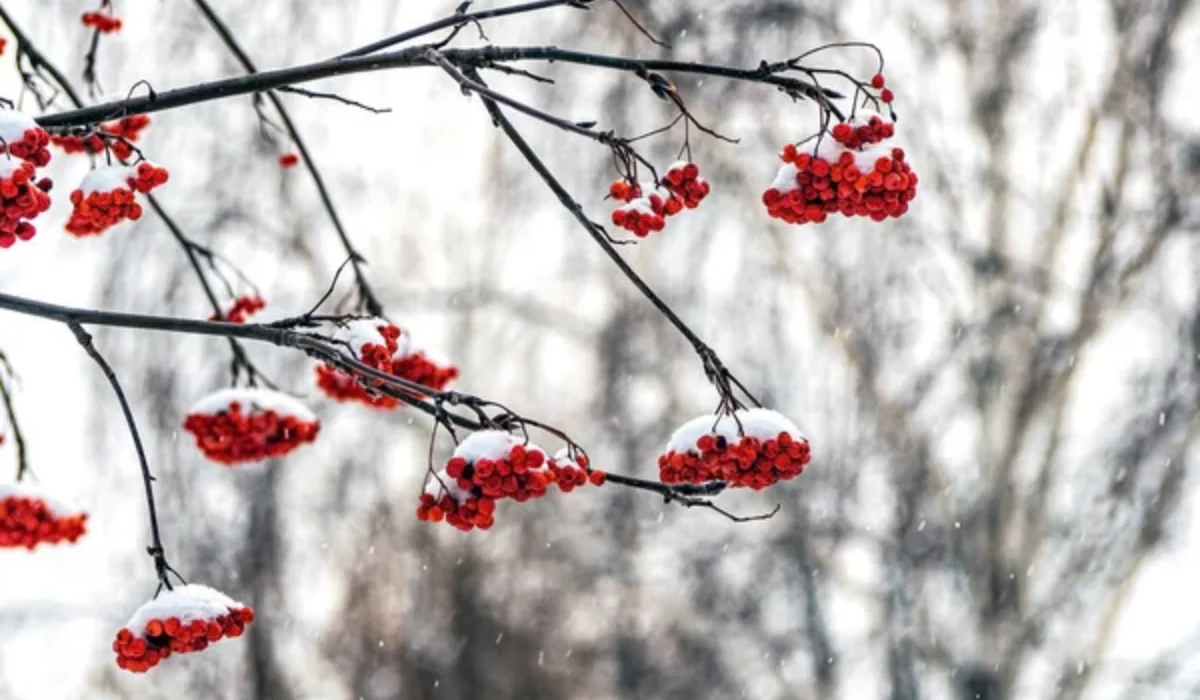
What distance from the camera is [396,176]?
1095cm

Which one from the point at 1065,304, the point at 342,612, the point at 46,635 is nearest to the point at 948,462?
the point at 1065,304

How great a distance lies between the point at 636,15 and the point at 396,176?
1.98 m

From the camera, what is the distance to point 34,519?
357cm

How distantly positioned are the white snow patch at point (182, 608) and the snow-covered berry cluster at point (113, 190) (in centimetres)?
69

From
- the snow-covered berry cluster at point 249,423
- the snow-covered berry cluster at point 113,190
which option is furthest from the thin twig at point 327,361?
the snow-covered berry cluster at point 249,423

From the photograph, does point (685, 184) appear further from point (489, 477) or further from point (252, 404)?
point (252, 404)

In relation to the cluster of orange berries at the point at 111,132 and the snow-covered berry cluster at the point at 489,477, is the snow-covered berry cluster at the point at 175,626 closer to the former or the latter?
the snow-covered berry cluster at the point at 489,477

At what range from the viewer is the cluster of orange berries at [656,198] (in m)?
2.86

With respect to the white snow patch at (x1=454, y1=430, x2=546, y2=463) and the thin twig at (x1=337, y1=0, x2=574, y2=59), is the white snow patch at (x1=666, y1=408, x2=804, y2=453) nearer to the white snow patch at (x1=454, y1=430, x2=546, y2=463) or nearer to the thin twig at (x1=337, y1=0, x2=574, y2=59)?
the white snow patch at (x1=454, y1=430, x2=546, y2=463)

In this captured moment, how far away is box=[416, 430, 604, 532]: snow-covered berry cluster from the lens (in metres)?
2.62

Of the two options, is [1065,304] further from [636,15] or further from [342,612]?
[342,612]

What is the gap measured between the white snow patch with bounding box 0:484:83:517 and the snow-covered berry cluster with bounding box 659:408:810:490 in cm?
153

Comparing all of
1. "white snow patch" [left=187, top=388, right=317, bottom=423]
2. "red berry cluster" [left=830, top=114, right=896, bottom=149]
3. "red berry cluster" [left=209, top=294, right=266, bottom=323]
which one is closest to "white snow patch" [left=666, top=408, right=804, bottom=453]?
"red berry cluster" [left=830, top=114, right=896, bottom=149]

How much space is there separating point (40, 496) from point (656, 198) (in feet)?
5.33
